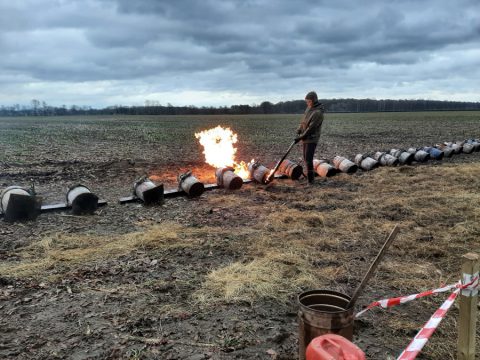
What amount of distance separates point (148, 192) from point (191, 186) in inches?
48.1

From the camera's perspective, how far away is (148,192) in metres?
9.77

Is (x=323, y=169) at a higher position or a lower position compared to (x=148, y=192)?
higher

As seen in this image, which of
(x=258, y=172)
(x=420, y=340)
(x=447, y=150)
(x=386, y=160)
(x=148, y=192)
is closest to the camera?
(x=420, y=340)

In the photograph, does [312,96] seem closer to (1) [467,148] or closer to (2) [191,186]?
(2) [191,186]

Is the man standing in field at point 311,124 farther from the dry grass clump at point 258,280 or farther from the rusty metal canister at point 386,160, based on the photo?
the dry grass clump at point 258,280

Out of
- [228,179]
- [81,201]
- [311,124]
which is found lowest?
[81,201]

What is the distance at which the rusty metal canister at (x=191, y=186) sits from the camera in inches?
414

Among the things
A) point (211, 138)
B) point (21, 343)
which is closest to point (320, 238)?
point (21, 343)

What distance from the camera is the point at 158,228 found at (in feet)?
25.9

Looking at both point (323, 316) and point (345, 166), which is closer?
point (323, 316)

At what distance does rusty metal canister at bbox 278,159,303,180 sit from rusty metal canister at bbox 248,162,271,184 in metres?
0.83

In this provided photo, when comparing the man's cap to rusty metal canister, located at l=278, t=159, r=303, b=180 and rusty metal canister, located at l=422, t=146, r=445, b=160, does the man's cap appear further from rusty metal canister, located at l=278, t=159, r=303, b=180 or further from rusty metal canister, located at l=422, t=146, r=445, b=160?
rusty metal canister, located at l=422, t=146, r=445, b=160

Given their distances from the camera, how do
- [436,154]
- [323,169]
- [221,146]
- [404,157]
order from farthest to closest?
[436,154], [404,157], [221,146], [323,169]

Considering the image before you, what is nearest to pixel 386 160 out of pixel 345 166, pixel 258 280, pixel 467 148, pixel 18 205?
pixel 345 166
